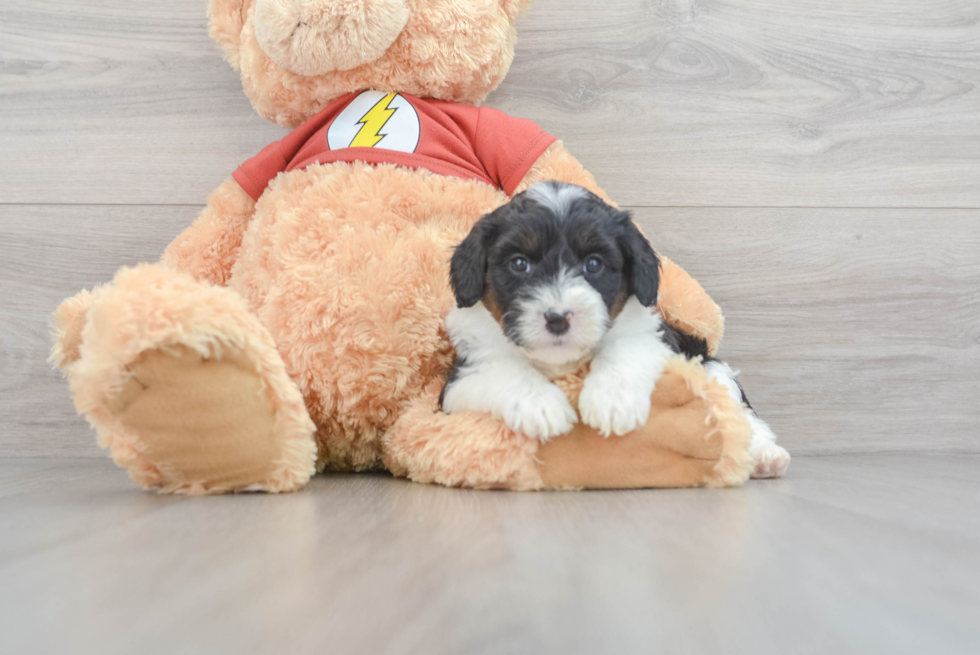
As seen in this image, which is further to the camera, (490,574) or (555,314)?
(555,314)

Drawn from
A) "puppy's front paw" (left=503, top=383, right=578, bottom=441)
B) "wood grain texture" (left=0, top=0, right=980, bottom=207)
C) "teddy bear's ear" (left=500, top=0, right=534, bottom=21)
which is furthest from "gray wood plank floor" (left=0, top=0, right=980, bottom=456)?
"puppy's front paw" (left=503, top=383, right=578, bottom=441)

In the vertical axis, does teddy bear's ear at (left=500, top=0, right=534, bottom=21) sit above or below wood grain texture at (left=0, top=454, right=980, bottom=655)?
above

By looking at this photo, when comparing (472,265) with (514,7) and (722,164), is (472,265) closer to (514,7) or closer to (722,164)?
(514,7)

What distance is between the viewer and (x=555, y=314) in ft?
3.77

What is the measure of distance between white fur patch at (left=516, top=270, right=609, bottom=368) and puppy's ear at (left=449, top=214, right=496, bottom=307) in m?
0.13

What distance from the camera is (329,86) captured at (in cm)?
162

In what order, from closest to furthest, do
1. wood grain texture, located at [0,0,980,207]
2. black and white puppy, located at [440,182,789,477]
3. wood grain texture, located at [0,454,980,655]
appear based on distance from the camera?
wood grain texture, located at [0,454,980,655], black and white puppy, located at [440,182,789,477], wood grain texture, located at [0,0,980,207]

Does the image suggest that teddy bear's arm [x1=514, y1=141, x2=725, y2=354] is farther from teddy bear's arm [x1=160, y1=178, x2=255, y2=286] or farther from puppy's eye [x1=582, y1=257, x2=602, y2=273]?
teddy bear's arm [x1=160, y1=178, x2=255, y2=286]

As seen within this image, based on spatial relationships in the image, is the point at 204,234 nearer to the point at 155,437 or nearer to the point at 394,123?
the point at 394,123

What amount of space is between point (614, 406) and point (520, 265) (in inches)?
12.2

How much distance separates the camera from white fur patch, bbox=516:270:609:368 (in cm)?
117

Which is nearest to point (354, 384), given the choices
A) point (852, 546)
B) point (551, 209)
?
point (551, 209)

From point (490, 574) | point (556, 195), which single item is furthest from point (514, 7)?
point (490, 574)

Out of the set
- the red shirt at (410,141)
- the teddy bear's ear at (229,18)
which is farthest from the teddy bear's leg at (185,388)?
the teddy bear's ear at (229,18)
